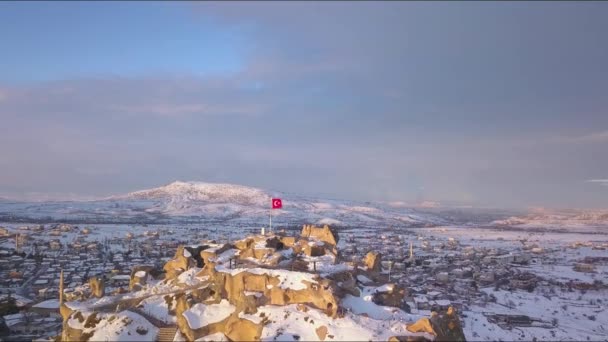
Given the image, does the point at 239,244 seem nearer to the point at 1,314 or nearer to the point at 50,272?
the point at 1,314

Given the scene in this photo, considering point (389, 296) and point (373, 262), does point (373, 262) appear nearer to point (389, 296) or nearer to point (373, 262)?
point (373, 262)

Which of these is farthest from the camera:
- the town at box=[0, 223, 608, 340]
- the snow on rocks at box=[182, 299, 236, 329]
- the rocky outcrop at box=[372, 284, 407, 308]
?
the town at box=[0, 223, 608, 340]

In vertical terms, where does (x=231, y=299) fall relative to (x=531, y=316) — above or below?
above

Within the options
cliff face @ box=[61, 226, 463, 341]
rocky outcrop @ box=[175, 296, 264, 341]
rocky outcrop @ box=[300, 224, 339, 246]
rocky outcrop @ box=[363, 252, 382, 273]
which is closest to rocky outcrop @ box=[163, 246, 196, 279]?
cliff face @ box=[61, 226, 463, 341]

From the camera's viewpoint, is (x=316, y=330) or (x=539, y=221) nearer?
(x=316, y=330)

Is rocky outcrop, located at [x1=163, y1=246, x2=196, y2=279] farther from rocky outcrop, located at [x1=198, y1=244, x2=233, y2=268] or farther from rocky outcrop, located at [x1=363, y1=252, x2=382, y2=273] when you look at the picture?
rocky outcrop, located at [x1=363, y1=252, x2=382, y2=273]

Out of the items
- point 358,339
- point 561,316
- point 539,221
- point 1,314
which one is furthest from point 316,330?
point 539,221

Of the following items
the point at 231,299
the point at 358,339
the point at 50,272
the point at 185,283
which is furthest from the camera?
the point at 50,272

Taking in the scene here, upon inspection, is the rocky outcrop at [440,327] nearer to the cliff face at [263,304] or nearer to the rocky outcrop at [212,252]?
the cliff face at [263,304]

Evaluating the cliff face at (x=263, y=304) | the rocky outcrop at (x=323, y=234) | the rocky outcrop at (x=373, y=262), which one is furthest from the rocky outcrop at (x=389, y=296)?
the rocky outcrop at (x=323, y=234)
